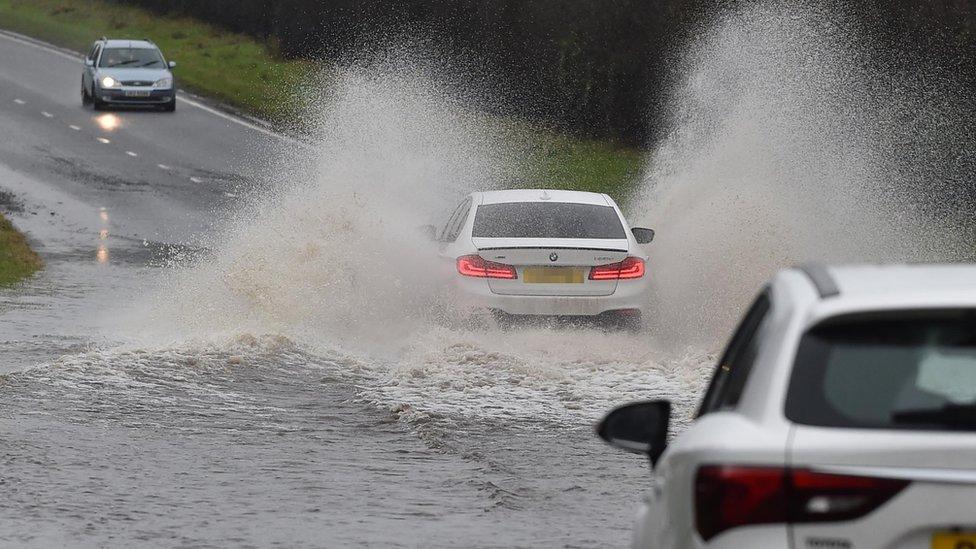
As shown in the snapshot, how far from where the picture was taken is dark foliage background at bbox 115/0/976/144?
1163 inches

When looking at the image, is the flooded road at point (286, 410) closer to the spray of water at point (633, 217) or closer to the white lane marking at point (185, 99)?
the spray of water at point (633, 217)

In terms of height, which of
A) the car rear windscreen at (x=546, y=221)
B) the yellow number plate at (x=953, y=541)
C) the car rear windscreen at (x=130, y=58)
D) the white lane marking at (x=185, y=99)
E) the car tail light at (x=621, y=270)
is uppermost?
the yellow number plate at (x=953, y=541)

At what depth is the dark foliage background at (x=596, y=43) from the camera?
29.5 meters

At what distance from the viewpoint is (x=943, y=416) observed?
4113 millimetres

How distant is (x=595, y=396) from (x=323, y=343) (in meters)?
3.83

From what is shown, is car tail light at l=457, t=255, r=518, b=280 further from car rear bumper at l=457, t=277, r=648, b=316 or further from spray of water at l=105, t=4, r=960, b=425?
spray of water at l=105, t=4, r=960, b=425

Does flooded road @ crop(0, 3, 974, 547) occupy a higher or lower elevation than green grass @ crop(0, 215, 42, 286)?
higher

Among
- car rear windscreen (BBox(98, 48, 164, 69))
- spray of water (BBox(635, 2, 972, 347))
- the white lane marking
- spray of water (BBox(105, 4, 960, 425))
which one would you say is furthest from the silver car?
spray of water (BBox(635, 2, 972, 347))

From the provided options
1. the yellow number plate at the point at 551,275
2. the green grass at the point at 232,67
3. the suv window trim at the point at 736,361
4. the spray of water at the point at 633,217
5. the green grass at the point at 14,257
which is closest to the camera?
the suv window trim at the point at 736,361

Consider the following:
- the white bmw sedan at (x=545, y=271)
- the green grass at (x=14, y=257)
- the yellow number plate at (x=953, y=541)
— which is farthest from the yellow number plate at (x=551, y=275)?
the yellow number plate at (x=953, y=541)

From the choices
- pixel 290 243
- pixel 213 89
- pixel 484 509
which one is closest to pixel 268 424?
pixel 484 509

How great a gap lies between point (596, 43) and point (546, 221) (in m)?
21.1

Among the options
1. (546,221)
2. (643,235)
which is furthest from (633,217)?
(546,221)

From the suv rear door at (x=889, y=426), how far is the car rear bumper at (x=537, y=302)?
11.0m
